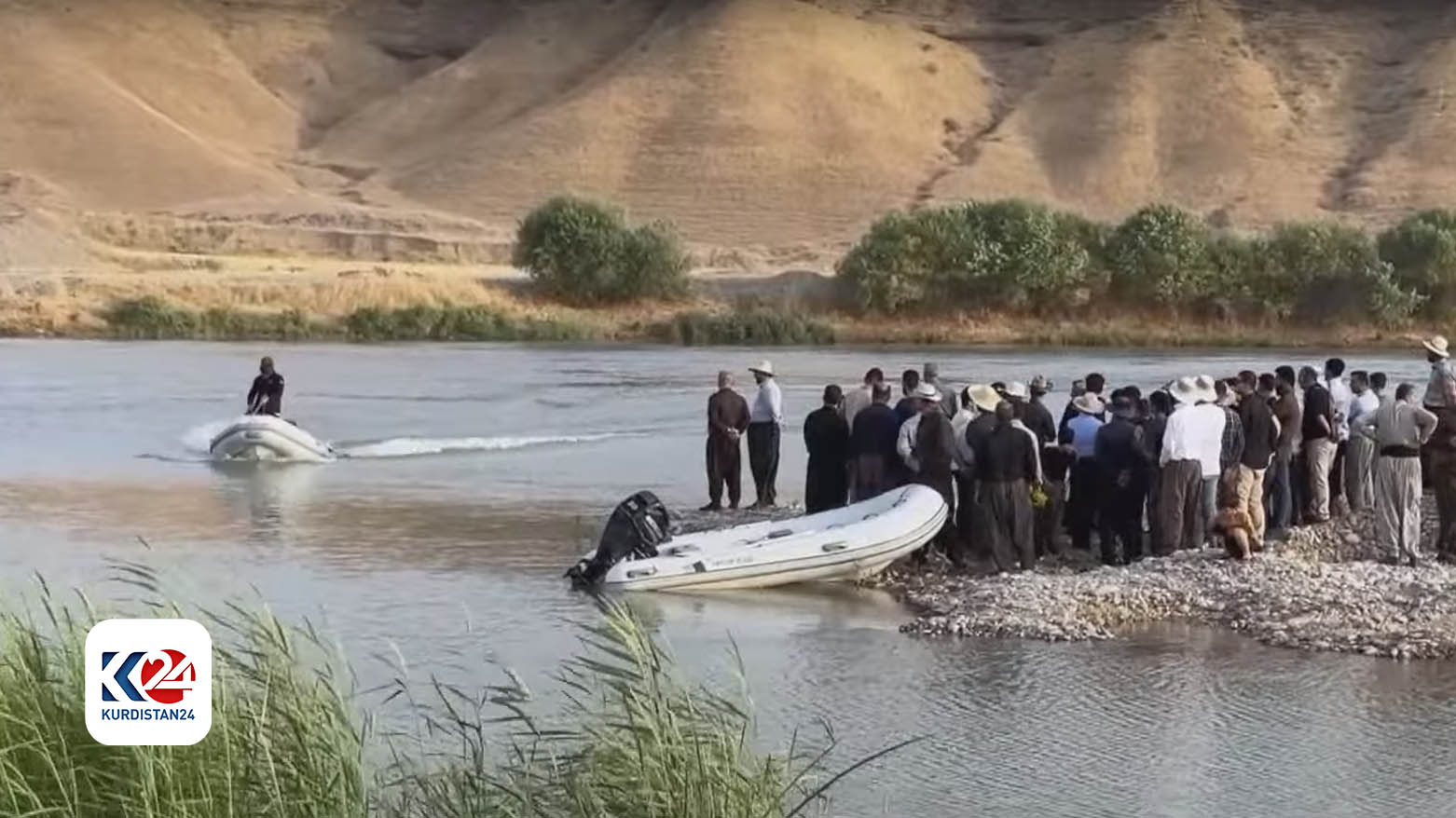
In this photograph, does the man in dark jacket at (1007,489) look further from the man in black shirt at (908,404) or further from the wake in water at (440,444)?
the wake in water at (440,444)

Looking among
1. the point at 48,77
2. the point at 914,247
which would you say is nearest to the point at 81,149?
the point at 48,77

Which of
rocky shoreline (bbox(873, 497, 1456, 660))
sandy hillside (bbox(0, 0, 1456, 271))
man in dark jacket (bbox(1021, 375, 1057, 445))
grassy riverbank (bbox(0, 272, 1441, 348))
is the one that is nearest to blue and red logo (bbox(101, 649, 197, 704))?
rocky shoreline (bbox(873, 497, 1456, 660))

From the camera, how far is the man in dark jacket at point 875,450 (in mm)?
17562

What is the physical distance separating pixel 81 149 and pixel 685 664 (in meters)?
116

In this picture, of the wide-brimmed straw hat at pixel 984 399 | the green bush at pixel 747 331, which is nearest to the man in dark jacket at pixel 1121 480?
the wide-brimmed straw hat at pixel 984 399

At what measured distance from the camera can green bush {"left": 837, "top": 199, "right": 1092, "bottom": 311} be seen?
66062 mm

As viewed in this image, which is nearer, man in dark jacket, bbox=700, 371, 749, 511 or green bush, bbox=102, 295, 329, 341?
man in dark jacket, bbox=700, 371, 749, 511

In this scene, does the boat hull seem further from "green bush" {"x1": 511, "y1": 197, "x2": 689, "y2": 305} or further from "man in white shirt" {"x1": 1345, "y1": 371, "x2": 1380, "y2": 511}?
"green bush" {"x1": 511, "y1": 197, "x2": 689, "y2": 305}

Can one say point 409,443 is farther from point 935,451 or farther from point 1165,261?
point 1165,261

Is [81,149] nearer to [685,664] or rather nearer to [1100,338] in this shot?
[1100,338]

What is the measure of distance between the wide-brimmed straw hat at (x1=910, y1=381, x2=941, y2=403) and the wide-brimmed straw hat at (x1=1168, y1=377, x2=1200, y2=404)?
6.32 feet

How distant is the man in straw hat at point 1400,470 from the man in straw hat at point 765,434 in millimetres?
5642

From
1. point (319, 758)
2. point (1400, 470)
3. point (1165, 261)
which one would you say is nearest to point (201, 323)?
point (1165, 261)

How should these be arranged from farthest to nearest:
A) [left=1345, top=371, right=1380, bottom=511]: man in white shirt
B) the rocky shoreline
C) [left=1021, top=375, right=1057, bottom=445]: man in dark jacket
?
[left=1345, top=371, right=1380, bottom=511]: man in white shirt, [left=1021, top=375, right=1057, bottom=445]: man in dark jacket, the rocky shoreline
